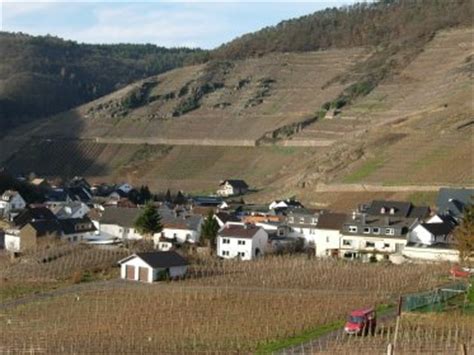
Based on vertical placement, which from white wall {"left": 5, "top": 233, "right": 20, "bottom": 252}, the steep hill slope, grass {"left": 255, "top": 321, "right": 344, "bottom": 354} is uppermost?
the steep hill slope

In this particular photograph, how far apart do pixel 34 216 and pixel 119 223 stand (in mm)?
A: 4419

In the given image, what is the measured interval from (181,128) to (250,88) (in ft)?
44.5

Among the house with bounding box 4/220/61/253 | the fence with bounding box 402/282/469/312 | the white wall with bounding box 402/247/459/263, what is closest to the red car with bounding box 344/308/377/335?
the fence with bounding box 402/282/469/312

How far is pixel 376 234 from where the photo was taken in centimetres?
4144

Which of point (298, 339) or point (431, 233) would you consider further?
point (431, 233)

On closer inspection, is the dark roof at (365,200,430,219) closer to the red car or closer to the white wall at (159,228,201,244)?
the white wall at (159,228,201,244)

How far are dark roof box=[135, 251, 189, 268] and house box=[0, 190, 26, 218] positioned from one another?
2233 centimetres

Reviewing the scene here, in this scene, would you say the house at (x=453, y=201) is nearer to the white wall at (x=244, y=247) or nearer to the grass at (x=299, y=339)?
the white wall at (x=244, y=247)

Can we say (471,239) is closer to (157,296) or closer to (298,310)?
(298,310)

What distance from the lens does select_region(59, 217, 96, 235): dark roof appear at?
4533cm

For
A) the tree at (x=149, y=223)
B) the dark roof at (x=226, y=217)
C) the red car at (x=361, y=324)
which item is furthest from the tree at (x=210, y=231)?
the red car at (x=361, y=324)

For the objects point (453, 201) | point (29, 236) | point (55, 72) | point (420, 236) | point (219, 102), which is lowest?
point (29, 236)

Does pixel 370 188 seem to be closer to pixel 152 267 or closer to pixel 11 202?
pixel 11 202

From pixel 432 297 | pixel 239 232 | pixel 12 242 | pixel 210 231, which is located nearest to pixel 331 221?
pixel 239 232
